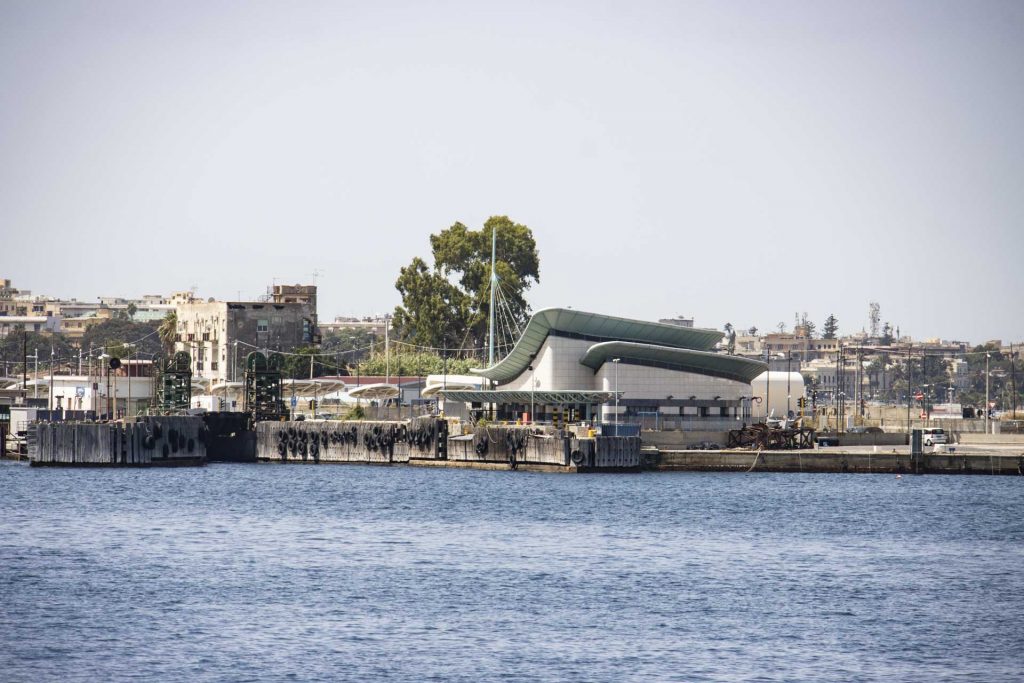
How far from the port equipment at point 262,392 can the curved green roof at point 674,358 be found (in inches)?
1095

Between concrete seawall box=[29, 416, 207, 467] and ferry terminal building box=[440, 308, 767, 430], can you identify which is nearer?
concrete seawall box=[29, 416, 207, 467]

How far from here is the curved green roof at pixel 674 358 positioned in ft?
436

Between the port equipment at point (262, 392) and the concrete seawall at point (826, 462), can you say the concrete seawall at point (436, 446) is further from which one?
the concrete seawall at point (826, 462)

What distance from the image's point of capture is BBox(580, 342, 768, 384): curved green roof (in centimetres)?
13275

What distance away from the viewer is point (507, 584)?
6562 cm

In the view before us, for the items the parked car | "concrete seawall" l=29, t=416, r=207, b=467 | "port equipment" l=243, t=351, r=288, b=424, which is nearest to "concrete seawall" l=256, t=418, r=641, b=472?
"port equipment" l=243, t=351, r=288, b=424

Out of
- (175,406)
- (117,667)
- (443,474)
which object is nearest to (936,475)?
(443,474)

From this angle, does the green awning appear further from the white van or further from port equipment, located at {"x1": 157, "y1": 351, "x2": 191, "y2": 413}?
the white van

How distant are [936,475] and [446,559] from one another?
206 ft

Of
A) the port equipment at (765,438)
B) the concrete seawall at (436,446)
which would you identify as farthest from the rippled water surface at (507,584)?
the port equipment at (765,438)

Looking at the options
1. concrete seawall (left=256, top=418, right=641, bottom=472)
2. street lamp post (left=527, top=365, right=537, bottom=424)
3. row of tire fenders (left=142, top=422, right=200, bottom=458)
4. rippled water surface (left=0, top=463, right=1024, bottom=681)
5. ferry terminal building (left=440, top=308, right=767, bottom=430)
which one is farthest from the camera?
street lamp post (left=527, top=365, right=537, bottom=424)

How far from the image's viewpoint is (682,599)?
6247 cm

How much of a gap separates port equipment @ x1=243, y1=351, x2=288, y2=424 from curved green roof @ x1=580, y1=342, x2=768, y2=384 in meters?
27.8

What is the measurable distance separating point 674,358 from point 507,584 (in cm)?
6984
